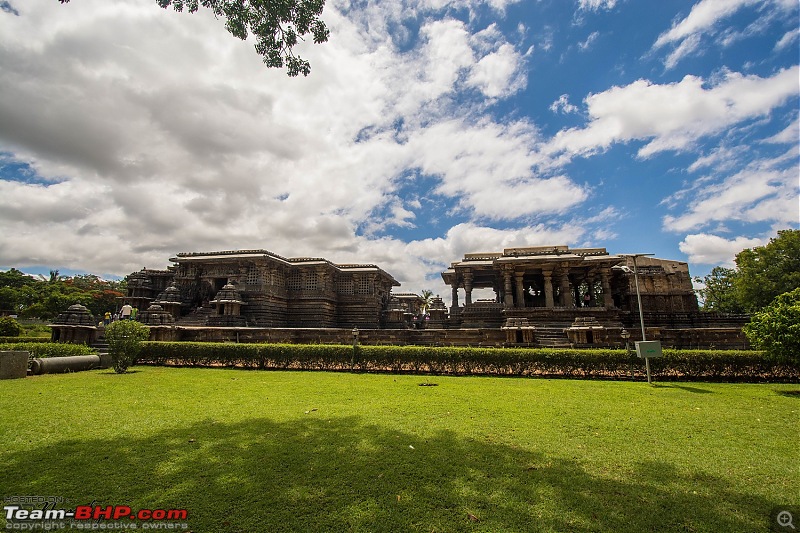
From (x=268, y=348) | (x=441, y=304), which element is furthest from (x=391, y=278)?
(x=268, y=348)

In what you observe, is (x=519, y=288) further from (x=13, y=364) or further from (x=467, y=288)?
(x=13, y=364)

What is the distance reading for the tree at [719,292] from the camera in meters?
45.1

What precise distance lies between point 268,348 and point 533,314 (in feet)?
56.4

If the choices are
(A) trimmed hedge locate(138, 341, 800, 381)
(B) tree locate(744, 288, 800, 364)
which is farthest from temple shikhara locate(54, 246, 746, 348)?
(B) tree locate(744, 288, 800, 364)

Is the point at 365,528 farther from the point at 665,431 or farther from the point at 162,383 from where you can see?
the point at 162,383

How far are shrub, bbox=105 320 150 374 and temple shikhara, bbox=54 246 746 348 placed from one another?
5474 mm

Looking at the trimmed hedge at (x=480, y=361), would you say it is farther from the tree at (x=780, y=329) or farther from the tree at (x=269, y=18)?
the tree at (x=269, y=18)

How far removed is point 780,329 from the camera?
10.8m

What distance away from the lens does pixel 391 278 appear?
121 ft

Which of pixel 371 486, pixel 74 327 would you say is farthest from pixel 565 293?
pixel 74 327

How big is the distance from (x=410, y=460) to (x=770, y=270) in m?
44.1

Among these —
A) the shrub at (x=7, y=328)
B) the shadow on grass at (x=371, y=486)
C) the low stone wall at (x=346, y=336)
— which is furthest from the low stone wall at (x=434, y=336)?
the shrub at (x=7, y=328)

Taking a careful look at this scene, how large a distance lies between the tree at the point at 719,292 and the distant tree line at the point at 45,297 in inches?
3164

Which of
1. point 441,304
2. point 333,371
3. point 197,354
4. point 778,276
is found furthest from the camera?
point 778,276
